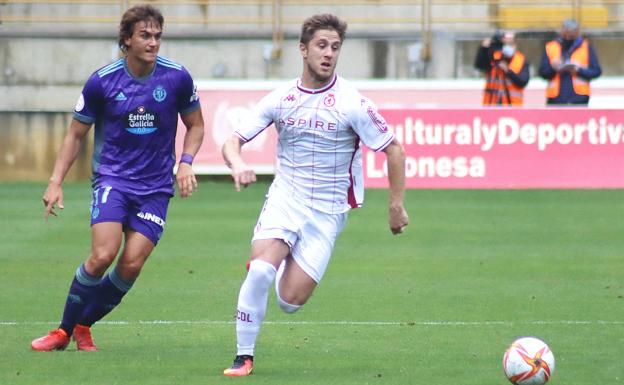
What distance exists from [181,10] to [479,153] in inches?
308

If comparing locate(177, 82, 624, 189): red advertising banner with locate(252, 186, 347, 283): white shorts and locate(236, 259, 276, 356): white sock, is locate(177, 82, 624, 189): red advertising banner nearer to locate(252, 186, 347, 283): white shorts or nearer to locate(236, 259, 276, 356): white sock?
locate(252, 186, 347, 283): white shorts

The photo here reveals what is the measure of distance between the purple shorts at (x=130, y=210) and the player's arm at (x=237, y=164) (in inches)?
31.3

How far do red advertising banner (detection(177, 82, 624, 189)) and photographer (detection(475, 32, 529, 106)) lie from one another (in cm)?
137

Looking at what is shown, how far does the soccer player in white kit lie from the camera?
796 cm

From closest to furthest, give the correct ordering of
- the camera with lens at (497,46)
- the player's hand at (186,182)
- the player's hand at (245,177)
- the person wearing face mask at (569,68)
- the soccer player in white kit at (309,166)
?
the player's hand at (245,177) → the soccer player in white kit at (309,166) → the player's hand at (186,182) → the person wearing face mask at (569,68) → the camera with lens at (497,46)

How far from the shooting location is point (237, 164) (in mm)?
7852

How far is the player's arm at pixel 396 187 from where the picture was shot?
7.99 metres

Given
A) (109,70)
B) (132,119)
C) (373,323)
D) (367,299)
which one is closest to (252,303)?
(132,119)

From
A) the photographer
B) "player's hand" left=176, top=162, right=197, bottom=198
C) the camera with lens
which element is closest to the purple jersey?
"player's hand" left=176, top=162, right=197, bottom=198

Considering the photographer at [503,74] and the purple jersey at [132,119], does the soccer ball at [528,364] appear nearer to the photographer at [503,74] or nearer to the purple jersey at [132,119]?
the purple jersey at [132,119]

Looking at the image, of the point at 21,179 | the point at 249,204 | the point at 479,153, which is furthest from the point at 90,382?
the point at 21,179

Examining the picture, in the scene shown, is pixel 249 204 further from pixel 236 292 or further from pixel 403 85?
pixel 236 292

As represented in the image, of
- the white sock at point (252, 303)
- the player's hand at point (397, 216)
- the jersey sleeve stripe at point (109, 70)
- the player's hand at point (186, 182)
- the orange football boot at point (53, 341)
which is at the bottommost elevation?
the orange football boot at point (53, 341)

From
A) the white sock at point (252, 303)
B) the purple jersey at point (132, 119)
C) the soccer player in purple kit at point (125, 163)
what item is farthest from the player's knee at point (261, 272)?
the purple jersey at point (132, 119)
